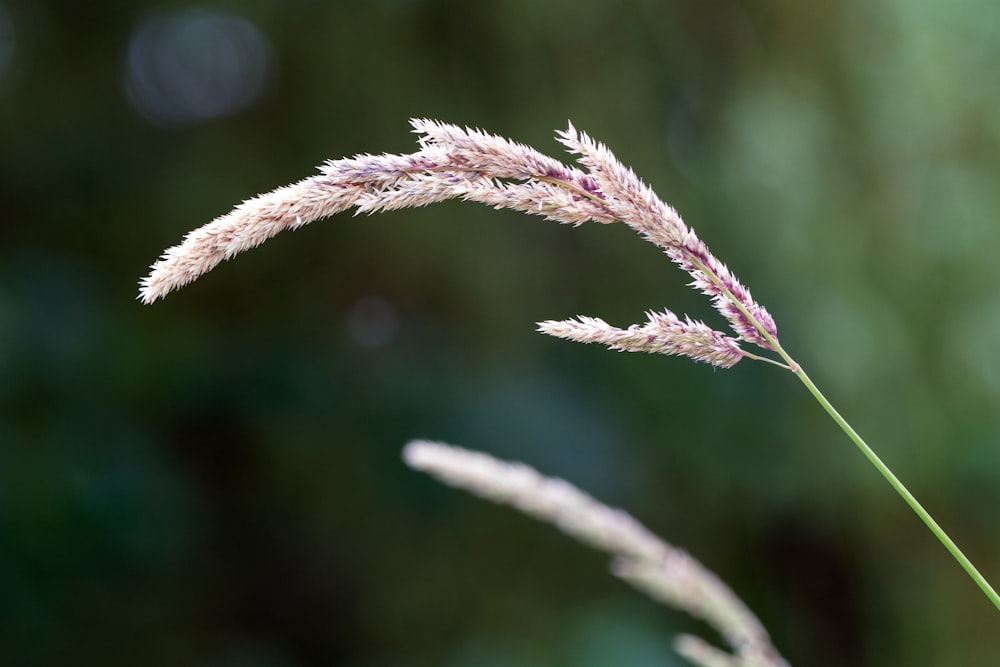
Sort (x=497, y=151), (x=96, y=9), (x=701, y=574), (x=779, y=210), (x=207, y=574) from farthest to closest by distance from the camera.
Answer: (x=207, y=574), (x=96, y=9), (x=779, y=210), (x=701, y=574), (x=497, y=151)

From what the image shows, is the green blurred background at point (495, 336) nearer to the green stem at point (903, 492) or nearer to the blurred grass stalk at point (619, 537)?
the blurred grass stalk at point (619, 537)

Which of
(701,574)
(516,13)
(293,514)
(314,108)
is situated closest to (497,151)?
(701,574)

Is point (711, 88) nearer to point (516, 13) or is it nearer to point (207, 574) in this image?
point (516, 13)

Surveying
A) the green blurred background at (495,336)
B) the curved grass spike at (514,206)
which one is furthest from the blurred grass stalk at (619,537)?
the green blurred background at (495,336)

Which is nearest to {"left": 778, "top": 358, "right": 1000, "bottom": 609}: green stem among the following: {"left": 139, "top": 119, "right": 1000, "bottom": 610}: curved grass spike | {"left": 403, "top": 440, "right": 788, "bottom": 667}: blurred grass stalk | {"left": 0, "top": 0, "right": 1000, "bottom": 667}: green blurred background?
{"left": 139, "top": 119, "right": 1000, "bottom": 610}: curved grass spike

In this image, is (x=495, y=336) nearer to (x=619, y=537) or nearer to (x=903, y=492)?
(x=619, y=537)

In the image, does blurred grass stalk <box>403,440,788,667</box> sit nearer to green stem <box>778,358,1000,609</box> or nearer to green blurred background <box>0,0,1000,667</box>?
green stem <box>778,358,1000,609</box>
